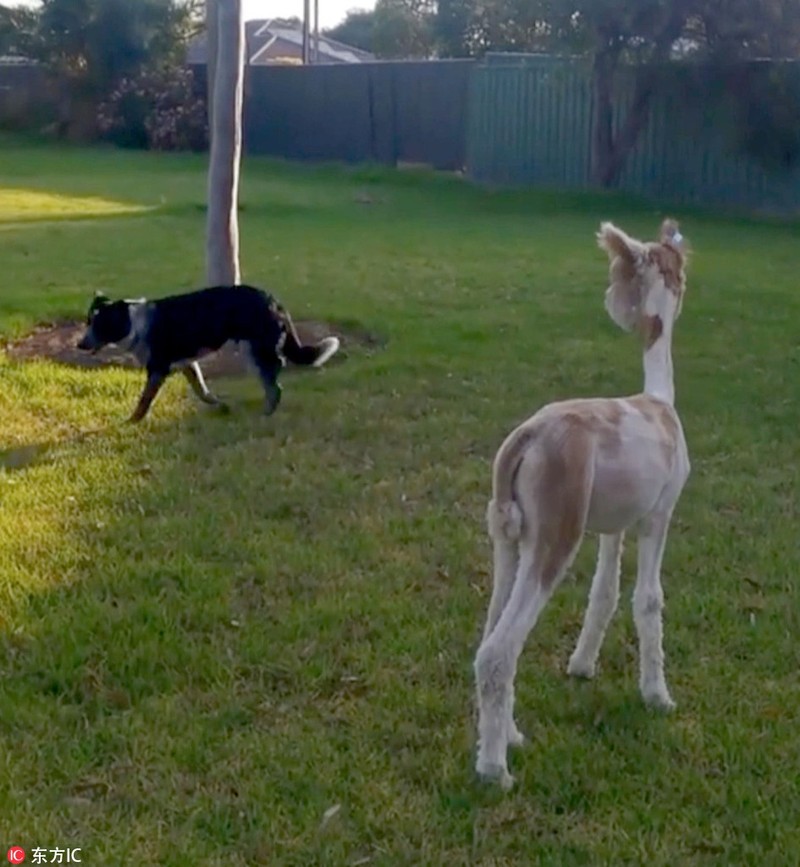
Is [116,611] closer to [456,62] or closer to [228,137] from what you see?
[228,137]

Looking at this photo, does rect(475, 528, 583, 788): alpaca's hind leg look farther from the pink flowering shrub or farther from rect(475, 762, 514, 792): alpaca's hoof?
the pink flowering shrub

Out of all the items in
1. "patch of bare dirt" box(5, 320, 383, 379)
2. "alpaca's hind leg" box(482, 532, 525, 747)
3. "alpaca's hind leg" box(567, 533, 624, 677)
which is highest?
"alpaca's hind leg" box(482, 532, 525, 747)

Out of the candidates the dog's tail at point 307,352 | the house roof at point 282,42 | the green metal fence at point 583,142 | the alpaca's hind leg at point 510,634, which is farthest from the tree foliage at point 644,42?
the house roof at point 282,42

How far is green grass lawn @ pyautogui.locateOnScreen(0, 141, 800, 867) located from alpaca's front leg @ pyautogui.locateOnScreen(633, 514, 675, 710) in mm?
74

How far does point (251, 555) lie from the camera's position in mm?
5457

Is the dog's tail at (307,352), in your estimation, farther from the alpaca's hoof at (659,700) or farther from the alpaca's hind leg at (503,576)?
the alpaca's hind leg at (503,576)

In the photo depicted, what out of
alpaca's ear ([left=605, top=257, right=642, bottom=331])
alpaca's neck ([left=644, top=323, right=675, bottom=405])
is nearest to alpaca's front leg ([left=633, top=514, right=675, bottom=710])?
alpaca's neck ([left=644, top=323, right=675, bottom=405])

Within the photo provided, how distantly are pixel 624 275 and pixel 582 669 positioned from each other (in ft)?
4.07

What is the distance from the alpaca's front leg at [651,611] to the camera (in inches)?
166

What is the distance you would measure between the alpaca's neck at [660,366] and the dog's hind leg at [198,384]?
3.80m

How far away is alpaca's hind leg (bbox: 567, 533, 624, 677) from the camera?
4398 millimetres

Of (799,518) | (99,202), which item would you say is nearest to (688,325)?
(799,518)

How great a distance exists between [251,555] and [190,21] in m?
33.7

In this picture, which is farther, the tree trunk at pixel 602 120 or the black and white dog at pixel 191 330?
the tree trunk at pixel 602 120
